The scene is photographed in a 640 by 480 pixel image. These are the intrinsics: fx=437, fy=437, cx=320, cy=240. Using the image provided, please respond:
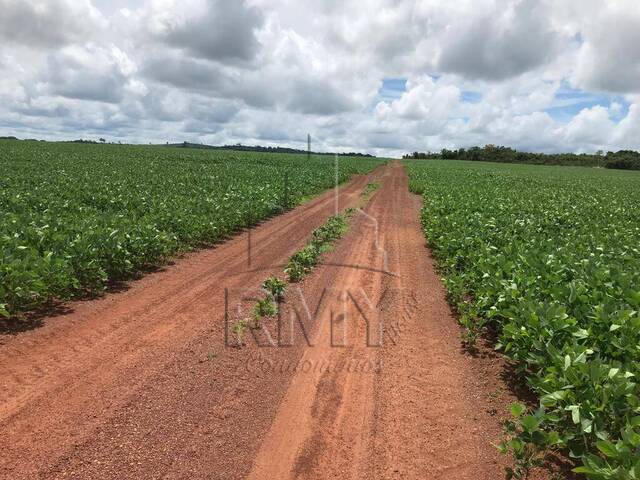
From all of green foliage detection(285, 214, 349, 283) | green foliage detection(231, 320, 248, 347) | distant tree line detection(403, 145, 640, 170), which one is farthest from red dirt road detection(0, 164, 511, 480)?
distant tree line detection(403, 145, 640, 170)

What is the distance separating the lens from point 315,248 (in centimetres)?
1198

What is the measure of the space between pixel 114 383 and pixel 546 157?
5781 inches

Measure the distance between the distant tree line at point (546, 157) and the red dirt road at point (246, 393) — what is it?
13195cm

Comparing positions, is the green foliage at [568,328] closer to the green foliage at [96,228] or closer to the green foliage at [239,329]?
the green foliage at [239,329]

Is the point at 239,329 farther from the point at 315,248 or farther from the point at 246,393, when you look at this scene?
the point at 315,248

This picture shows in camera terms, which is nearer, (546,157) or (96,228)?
(96,228)

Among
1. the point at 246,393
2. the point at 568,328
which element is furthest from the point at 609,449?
the point at 246,393

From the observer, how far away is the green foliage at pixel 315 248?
9602mm

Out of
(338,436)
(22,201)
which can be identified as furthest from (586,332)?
(22,201)

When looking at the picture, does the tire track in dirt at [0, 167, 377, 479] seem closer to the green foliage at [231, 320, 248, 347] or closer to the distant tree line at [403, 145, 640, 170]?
the green foliage at [231, 320, 248, 347]

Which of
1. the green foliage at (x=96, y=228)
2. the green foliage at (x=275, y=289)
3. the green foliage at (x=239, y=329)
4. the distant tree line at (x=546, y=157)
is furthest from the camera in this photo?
the distant tree line at (x=546, y=157)

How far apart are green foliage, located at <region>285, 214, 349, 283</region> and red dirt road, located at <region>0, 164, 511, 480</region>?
98 cm

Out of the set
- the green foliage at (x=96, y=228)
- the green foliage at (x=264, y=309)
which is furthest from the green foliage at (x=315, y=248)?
the green foliage at (x=96, y=228)

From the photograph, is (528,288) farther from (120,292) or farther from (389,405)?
(120,292)
